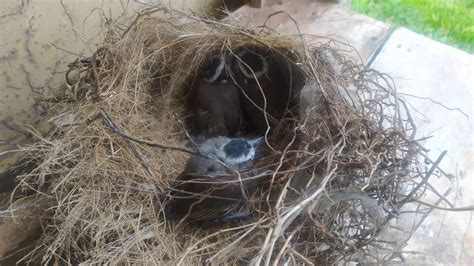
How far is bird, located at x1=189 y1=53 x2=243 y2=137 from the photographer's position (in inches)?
59.0

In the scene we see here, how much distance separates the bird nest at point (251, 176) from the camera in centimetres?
107

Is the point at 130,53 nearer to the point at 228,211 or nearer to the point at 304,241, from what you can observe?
the point at 228,211

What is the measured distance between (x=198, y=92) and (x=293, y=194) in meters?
0.52

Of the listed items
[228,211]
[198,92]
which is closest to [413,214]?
[228,211]

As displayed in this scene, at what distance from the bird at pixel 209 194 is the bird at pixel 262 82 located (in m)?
0.29

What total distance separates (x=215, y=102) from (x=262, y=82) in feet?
0.45

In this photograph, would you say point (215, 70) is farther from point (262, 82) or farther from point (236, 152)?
point (236, 152)

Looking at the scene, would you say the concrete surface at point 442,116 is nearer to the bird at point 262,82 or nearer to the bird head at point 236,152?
the bird at point 262,82

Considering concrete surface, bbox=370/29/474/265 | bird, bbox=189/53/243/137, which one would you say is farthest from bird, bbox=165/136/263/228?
concrete surface, bbox=370/29/474/265

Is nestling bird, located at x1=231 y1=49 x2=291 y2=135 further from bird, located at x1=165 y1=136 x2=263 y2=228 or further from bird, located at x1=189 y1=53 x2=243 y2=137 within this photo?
bird, located at x1=165 y1=136 x2=263 y2=228

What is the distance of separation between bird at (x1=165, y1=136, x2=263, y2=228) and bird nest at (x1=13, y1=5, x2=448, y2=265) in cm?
2

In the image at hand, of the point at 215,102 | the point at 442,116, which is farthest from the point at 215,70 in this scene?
the point at 442,116

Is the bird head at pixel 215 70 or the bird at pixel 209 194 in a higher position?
the bird head at pixel 215 70

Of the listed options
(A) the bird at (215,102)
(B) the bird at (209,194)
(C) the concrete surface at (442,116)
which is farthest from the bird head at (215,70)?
(C) the concrete surface at (442,116)
